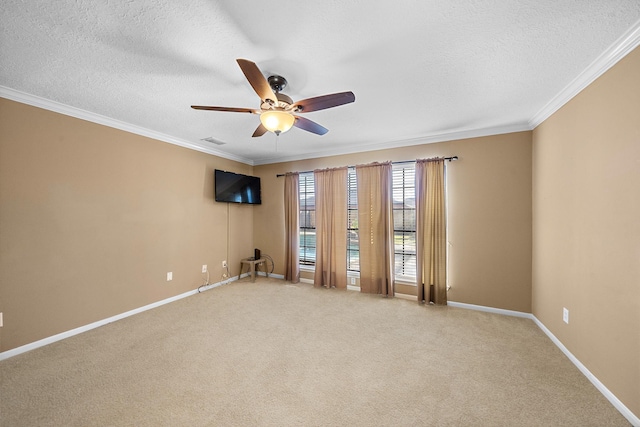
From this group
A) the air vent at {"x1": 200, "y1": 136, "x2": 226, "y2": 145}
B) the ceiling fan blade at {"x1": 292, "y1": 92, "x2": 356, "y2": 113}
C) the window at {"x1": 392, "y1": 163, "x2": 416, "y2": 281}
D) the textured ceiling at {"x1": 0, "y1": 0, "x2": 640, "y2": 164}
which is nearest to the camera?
the textured ceiling at {"x1": 0, "y1": 0, "x2": 640, "y2": 164}

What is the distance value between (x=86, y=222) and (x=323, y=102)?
3.07 meters

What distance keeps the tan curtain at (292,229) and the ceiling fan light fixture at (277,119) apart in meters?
2.76

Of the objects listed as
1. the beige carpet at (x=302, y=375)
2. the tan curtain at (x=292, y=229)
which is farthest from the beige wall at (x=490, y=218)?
the tan curtain at (x=292, y=229)

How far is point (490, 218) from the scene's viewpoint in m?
3.34

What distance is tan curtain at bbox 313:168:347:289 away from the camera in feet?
14.3

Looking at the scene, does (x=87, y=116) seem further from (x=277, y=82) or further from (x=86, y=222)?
(x=277, y=82)

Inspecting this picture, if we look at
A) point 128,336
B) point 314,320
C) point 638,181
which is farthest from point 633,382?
point 128,336

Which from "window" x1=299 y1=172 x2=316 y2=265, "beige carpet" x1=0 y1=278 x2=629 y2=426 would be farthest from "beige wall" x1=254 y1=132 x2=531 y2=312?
"window" x1=299 y1=172 x2=316 y2=265

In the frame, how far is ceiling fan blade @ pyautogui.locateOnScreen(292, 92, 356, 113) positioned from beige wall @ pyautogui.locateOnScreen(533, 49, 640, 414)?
1.91m

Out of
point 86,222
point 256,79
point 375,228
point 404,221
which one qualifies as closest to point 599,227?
point 404,221

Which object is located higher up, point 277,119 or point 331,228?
point 277,119

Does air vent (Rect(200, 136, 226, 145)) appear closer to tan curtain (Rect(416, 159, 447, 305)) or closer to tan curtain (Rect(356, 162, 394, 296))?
tan curtain (Rect(356, 162, 394, 296))

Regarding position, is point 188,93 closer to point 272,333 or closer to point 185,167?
point 185,167

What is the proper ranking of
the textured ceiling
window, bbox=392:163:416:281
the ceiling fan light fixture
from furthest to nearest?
window, bbox=392:163:416:281, the ceiling fan light fixture, the textured ceiling
